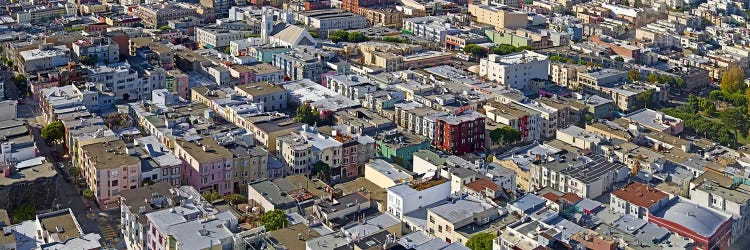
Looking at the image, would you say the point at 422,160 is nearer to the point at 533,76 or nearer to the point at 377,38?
the point at 533,76

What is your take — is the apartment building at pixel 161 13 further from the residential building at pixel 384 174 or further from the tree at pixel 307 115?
the residential building at pixel 384 174

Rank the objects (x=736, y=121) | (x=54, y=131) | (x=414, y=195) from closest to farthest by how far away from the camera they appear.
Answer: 1. (x=414, y=195)
2. (x=54, y=131)
3. (x=736, y=121)

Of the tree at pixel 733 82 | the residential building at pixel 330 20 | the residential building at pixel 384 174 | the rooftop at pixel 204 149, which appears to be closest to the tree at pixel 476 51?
the residential building at pixel 330 20

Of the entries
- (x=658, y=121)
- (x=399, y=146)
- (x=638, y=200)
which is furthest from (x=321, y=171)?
(x=658, y=121)

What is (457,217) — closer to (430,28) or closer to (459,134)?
(459,134)

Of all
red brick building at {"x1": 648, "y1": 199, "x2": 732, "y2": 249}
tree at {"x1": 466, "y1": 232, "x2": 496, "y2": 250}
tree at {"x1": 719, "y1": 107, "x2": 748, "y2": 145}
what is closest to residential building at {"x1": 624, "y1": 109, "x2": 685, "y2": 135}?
tree at {"x1": 719, "y1": 107, "x2": 748, "y2": 145}

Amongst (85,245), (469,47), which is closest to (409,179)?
(85,245)

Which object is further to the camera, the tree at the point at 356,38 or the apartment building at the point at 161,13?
the apartment building at the point at 161,13
